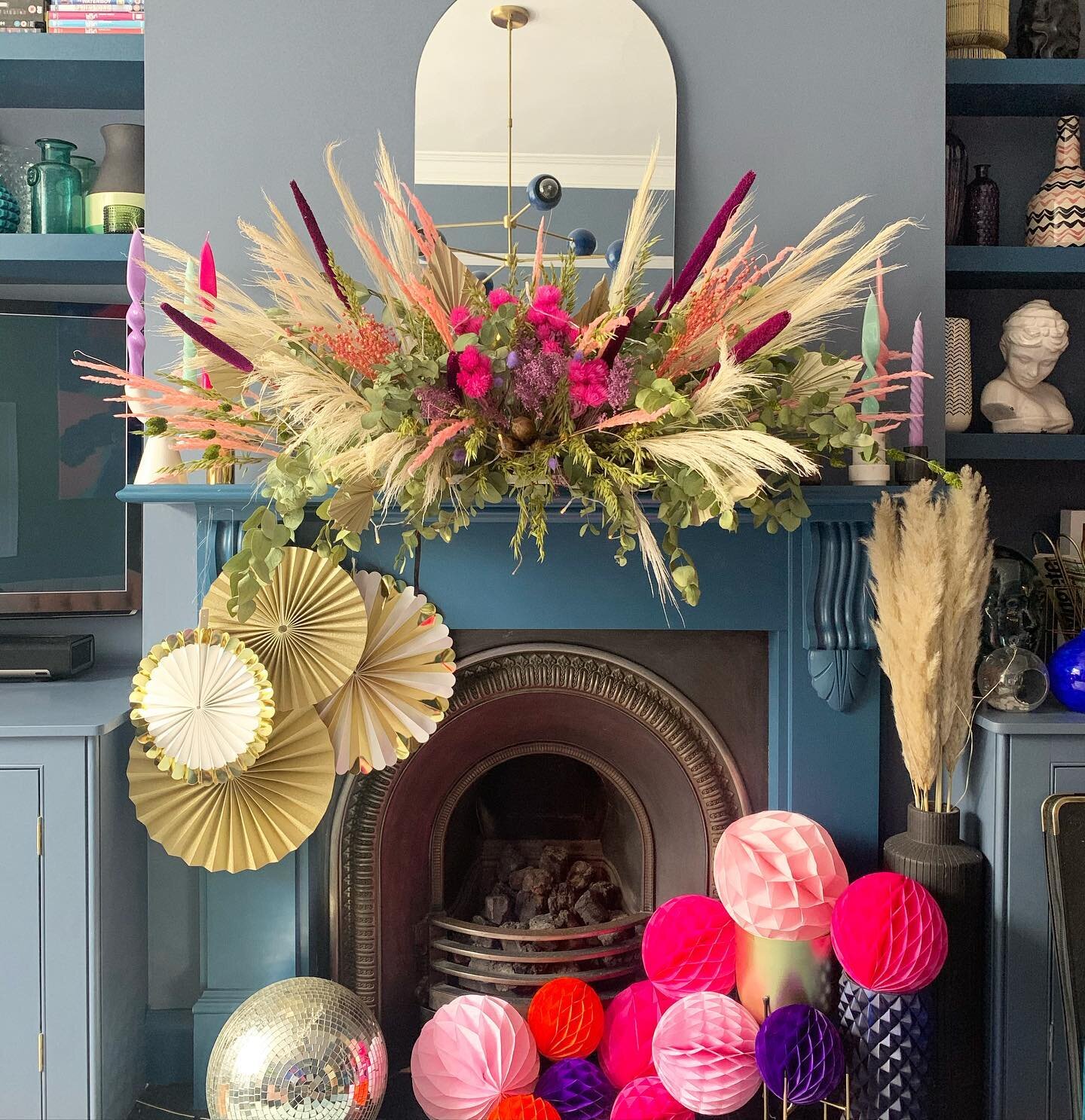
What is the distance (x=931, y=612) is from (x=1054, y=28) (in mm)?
1311

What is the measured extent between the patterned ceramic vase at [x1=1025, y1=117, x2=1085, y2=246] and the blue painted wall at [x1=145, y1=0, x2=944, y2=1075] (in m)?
0.39

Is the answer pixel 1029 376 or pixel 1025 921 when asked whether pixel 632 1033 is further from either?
pixel 1029 376

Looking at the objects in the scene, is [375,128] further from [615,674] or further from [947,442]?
[947,442]

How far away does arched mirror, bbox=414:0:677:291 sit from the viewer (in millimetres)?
1673

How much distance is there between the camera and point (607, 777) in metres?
1.87

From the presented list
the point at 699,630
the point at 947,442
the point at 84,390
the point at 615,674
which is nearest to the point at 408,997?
the point at 615,674

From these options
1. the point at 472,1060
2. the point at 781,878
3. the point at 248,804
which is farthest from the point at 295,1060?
the point at 781,878

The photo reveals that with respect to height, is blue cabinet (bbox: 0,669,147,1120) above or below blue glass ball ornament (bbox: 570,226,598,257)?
below

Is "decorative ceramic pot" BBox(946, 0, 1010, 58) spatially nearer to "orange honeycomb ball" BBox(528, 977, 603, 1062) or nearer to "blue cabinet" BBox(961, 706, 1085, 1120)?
"blue cabinet" BBox(961, 706, 1085, 1120)

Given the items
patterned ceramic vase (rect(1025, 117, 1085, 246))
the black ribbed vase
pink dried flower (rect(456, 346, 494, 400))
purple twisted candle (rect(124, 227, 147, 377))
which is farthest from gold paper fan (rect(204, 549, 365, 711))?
patterned ceramic vase (rect(1025, 117, 1085, 246))

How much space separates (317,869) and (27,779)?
0.50 m

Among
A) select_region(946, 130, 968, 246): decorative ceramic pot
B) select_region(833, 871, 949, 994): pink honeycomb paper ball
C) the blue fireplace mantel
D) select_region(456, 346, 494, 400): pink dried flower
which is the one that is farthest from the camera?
select_region(946, 130, 968, 246): decorative ceramic pot

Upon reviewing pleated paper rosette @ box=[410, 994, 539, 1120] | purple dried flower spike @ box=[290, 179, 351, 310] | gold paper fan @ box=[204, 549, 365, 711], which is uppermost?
purple dried flower spike @ box=[290, 179, 351, 310]

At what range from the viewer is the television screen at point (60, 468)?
196 cm
